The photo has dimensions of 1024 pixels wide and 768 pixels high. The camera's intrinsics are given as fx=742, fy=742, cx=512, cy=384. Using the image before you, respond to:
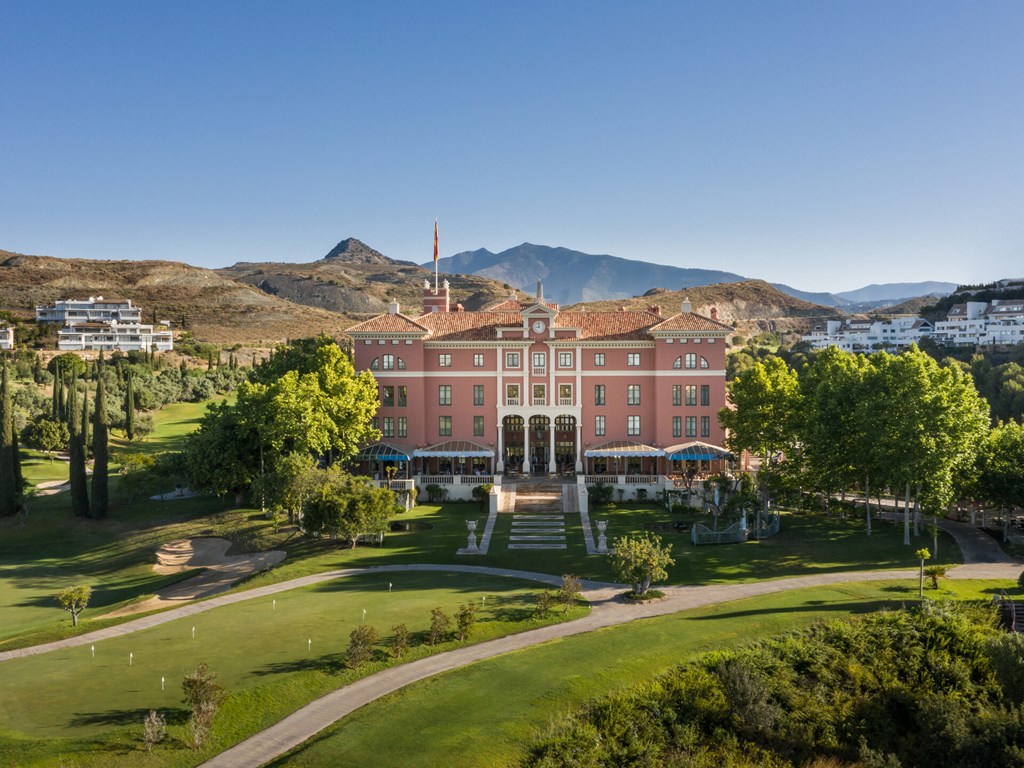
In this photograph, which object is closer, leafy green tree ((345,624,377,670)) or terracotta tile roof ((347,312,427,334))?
leafy green tree ((345,624,377,670))

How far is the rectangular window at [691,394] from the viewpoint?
193 feet

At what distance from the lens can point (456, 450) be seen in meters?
57.9

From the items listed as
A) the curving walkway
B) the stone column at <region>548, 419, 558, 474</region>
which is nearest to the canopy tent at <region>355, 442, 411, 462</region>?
the stone column at <region>548, 419, 558, 474</region>

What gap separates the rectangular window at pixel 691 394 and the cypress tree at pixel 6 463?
50.5 meters

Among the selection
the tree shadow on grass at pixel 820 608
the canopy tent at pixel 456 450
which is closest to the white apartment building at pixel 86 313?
the canopy tent at pixel 456 450

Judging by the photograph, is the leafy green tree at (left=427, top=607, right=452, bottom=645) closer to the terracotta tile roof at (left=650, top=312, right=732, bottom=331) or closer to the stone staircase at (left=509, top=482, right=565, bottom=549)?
the stone staircase at (left=509, top=482, right=565, bottom=549)

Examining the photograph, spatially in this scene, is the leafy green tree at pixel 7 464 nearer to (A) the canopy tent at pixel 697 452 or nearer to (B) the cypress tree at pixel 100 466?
(B) the cypress tree at pixel 100 466

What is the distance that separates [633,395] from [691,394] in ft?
14.9

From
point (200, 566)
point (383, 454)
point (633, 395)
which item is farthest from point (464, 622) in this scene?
point (633, 395)

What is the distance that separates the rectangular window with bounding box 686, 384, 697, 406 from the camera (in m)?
58.7

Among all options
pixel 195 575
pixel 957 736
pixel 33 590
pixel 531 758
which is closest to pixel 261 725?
pixel 531 758

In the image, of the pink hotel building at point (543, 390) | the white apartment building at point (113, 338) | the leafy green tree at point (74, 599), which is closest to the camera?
the leafy green tree at point (74, 599)

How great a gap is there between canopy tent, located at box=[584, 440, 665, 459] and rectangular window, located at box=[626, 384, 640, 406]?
3.35 metres

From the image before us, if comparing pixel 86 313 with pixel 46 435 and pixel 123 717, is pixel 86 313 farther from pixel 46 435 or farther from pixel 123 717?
pixel 123 717
